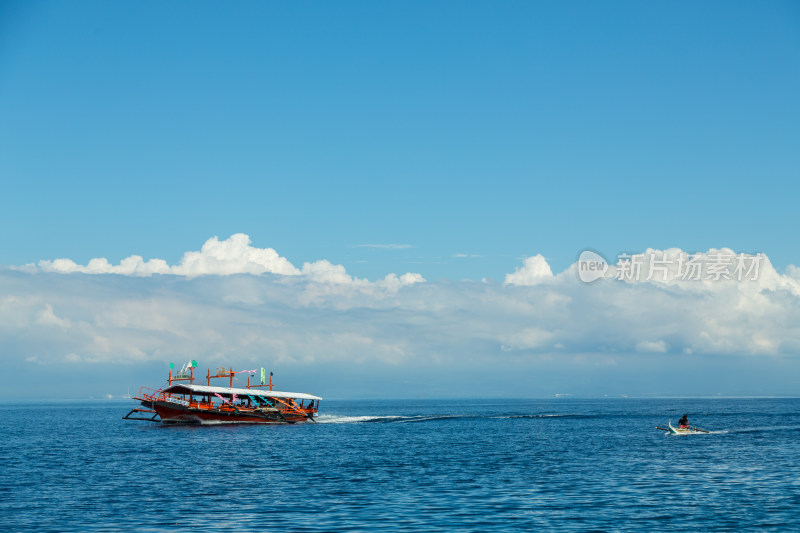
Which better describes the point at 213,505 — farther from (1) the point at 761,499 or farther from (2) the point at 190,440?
(2) the point at 190,440

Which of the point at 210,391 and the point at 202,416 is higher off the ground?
the point at 210,391

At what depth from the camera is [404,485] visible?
48938 mm

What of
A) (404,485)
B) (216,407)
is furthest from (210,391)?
(404,485)

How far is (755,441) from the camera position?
275 feet

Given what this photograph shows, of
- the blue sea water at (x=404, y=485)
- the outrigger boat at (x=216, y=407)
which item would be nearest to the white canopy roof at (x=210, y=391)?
the outrigger boat at (x=216, y=407)

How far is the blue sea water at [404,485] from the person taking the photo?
36906 mm

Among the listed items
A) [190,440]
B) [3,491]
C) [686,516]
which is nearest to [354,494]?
[686,516]

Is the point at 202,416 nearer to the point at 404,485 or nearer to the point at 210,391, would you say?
the point at 210,391

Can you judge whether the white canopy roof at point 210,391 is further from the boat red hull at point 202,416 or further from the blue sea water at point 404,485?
the blue sea water at point 404,485

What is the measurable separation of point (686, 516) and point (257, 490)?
26357 mm

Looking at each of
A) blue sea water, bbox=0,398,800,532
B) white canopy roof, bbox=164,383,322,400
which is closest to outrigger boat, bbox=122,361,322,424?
white canopy roof, bbox=164,383,322,400

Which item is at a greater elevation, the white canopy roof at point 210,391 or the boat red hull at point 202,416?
the white canopy roof at point 210,391

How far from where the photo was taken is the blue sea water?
36.9 metres

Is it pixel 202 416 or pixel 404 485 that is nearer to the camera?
pixel 404 485
